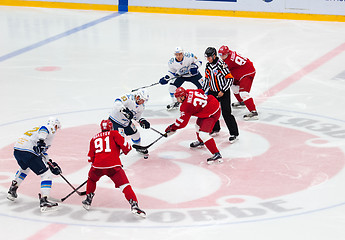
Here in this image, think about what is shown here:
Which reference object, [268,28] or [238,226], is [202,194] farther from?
[268,28]

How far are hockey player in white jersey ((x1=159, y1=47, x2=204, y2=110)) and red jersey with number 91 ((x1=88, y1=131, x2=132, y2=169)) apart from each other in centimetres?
329

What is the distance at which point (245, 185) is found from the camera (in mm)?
6809

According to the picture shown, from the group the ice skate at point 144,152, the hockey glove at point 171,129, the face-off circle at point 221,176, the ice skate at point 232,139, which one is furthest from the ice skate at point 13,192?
the ice skate at point 232,139

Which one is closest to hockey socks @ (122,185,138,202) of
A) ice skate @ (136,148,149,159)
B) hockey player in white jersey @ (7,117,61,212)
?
hockey player in white jersey @ (7,117,61,212)

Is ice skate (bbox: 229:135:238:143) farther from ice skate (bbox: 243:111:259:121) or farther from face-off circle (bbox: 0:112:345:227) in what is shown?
ice skate (bbox: 243:111:259:121)

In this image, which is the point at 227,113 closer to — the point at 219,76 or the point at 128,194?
the point at 219,76

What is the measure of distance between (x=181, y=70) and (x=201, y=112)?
203 cm

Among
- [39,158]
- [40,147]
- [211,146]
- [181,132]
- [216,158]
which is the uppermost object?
[40,147]

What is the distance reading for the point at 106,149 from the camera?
6051mm

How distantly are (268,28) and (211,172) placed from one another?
321 inches

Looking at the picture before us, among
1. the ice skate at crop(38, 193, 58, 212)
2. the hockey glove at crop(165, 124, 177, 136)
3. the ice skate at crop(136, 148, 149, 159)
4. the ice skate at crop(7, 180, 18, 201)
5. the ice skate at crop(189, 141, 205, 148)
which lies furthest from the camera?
the ice skate at crop(189, 141, 205, 148)

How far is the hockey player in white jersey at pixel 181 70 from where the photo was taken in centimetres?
928

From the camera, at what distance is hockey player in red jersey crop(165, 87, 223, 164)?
7.37m

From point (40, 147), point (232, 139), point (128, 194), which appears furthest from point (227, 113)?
point (40, 147)
